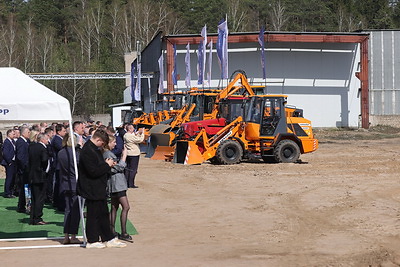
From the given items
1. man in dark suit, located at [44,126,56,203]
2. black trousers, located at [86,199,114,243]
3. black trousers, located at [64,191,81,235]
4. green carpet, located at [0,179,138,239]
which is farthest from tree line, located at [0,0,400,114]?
black trousers, located at [86,199,114,243]

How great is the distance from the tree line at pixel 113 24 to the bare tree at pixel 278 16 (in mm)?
121

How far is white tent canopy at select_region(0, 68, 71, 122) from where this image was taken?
9.92 meters

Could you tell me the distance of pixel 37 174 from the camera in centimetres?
1243

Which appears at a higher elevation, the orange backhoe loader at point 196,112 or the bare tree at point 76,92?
the bare tree at point 76,92

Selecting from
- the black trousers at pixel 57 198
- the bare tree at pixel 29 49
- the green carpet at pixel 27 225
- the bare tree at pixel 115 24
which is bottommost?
the green carpet at pixel 27 225

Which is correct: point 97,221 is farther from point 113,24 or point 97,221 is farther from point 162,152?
point 113,24

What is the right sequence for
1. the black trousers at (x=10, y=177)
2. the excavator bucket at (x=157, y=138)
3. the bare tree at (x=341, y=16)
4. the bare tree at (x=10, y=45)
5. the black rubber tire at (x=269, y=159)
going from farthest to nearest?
1. the bare tree at (x=341, y=16)
2. the bare tree at (x=10, y=45)
3. the excavator bucket at (x=157, y=138)
4. the black rubber tire at (x=269, y=159)
5. the black trousers at (x=10, y=177)

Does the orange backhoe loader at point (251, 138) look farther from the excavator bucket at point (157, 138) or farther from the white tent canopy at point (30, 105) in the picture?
the white tent canopy at point (30, 105)

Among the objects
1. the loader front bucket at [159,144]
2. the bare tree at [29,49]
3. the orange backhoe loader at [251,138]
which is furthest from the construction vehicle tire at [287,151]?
the bare tree at [29,49]

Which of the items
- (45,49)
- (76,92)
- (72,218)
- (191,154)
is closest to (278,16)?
(76,92)

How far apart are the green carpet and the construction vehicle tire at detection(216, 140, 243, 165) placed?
9.61 metres

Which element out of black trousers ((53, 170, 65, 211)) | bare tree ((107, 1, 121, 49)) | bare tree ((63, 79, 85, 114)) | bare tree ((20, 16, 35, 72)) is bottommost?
black trousers ((53, 170, 65, 211))

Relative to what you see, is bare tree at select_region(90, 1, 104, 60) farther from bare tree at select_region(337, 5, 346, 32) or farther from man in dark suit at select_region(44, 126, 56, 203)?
man in dark suit at select_region(44, 126, 56, 203)

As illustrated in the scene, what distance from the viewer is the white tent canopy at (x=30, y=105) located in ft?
32.6
